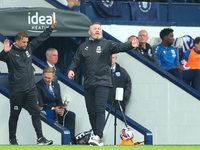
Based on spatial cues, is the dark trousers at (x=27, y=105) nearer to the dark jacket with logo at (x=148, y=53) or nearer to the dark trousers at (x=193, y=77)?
the dark jacket with logo at (x=148, y=53)

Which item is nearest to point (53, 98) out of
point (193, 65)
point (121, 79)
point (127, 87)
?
point (121, 79)

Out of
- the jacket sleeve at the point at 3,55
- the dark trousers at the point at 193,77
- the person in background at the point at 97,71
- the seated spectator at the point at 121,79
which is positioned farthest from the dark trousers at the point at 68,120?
the dark trousers at the point at 193,77

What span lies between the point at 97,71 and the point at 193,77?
165 inches

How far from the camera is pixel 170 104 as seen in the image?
35.8 ft

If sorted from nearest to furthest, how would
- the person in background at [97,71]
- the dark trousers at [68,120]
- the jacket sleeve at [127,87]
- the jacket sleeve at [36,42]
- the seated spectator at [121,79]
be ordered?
the person in background at [97,71]
the jacket sleeve at [36,42]
the dark trousers at [68,120]
the seated spectator at [121,79]
the jacket sleeve at [127,87]

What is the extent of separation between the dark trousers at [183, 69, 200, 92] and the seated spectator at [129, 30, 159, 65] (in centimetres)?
76

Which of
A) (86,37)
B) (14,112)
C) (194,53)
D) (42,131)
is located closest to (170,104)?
(194,53)

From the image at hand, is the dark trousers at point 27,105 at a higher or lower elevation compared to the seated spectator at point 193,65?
lower

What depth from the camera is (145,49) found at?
11430 millimetres

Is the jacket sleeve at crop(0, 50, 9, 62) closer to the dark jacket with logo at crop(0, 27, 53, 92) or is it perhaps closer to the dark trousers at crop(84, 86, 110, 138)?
the dark jacket with logo at crop(0, 27, 53, 92)

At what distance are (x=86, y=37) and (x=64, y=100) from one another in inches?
76.9

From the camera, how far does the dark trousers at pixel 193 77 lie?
1125 cm

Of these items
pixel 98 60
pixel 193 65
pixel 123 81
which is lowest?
pixel 123 81

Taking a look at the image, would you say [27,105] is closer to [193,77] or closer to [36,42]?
[36,42]
